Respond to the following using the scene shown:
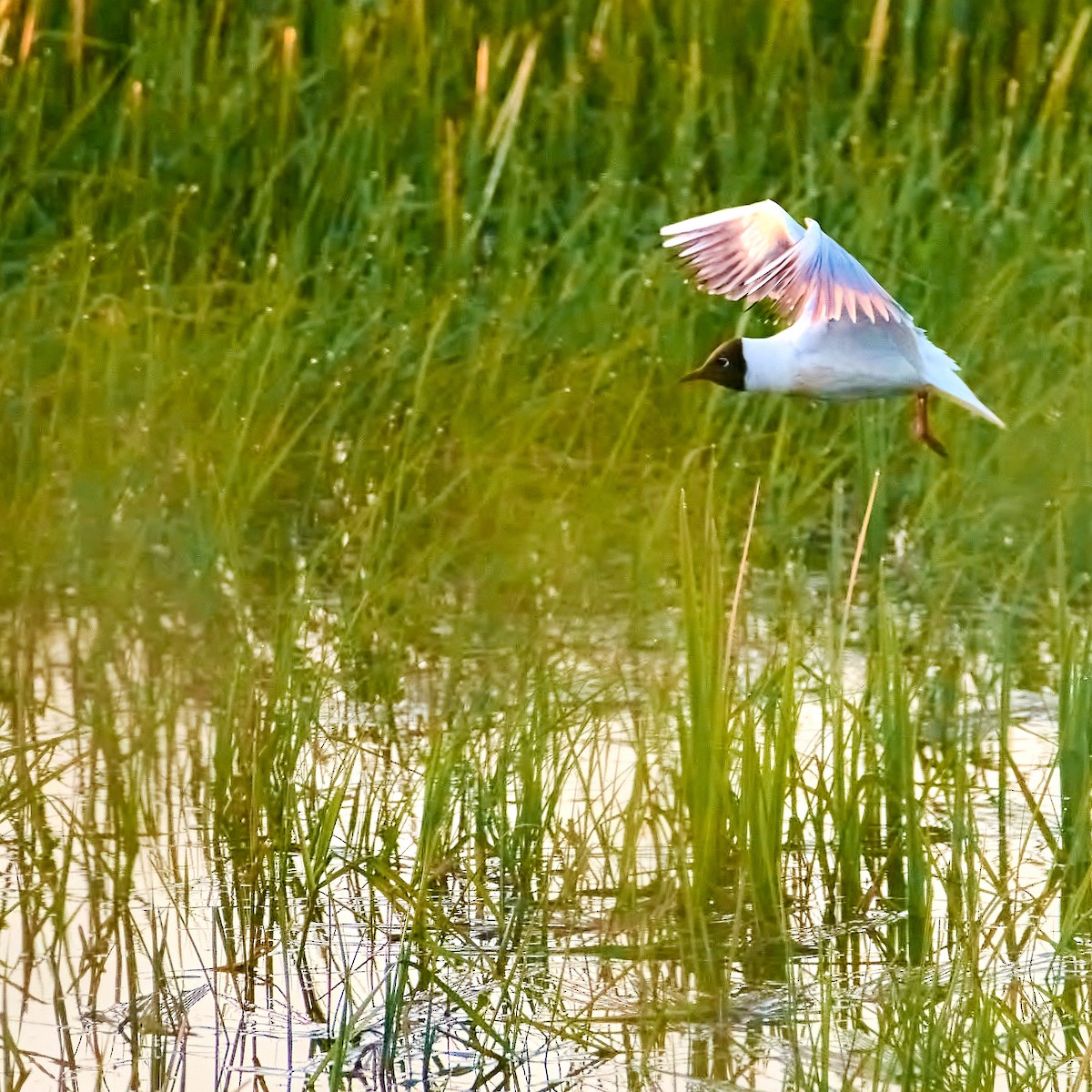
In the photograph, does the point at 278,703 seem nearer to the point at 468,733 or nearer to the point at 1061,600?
the point at 468,733

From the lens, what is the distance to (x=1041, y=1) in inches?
280

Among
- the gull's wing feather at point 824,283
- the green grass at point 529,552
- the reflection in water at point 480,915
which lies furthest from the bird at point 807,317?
the reflection in water at point 480,915

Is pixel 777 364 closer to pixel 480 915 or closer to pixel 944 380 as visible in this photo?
pixel 944 380

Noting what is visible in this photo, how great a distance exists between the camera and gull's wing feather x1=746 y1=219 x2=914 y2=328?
3.22 meters

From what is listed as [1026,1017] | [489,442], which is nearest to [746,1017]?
[1026,1017]

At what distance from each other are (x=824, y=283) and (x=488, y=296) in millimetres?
2512

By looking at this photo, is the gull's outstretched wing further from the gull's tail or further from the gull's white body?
the gull's tail

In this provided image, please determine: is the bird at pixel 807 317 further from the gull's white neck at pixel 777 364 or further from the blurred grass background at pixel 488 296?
the blurred grass background at pixel 488 296

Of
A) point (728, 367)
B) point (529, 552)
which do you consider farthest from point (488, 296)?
point (728, 367)

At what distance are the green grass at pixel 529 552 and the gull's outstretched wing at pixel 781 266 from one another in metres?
0.31

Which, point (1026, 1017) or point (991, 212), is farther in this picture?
point (991, 212)

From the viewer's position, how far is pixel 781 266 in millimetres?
3318

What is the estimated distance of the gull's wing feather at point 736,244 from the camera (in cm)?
343

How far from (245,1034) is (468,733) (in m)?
0.55
